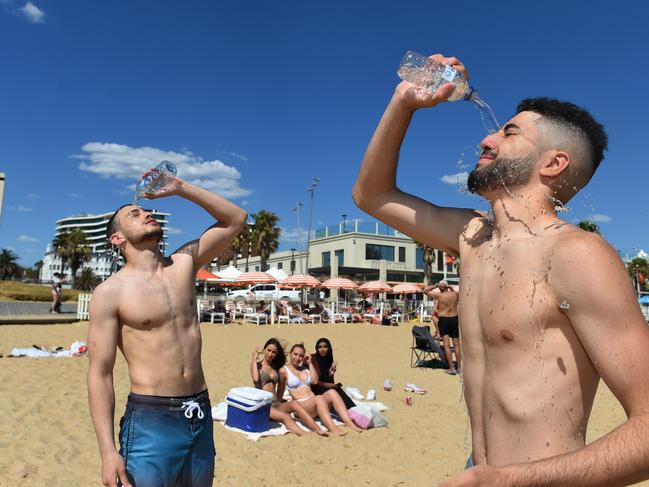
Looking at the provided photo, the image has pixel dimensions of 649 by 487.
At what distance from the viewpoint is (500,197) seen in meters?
1.66

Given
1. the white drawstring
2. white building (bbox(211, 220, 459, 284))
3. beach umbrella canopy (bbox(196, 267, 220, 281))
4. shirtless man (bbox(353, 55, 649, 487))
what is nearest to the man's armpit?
the white drawstring

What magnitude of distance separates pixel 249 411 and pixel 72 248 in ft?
227

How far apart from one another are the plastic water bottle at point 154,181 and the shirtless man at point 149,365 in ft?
0.67

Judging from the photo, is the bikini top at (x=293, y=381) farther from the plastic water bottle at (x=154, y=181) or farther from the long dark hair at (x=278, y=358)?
the plastic water bottle at (x=154, y=181)

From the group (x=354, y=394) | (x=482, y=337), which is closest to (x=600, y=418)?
(x=354, y=394)

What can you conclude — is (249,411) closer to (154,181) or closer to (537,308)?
(154,181)

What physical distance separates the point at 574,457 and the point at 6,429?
6.50 m

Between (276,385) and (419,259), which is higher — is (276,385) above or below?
below

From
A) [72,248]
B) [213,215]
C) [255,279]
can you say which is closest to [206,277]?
[255,279]

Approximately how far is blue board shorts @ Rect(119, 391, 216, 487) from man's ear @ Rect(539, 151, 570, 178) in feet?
7.33

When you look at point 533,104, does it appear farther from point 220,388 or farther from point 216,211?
point 220,388

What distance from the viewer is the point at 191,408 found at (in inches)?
111

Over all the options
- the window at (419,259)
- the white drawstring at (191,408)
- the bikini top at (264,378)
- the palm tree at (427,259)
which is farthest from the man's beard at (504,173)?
the window at (419,259)

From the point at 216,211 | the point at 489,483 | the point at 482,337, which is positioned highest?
the point at 216,211
